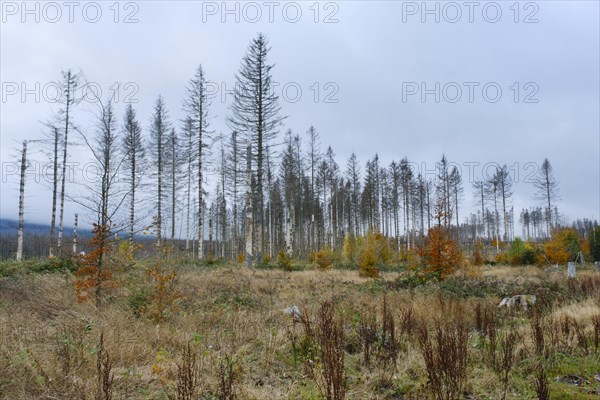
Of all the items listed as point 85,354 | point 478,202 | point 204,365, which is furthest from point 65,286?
point 478,202

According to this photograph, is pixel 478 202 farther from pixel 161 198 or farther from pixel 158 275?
pixel 158 275

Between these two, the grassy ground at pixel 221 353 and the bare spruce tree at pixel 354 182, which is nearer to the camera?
the grassy ground at pixel 221 353

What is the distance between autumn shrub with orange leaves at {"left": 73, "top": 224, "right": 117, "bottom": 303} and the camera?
279 inches

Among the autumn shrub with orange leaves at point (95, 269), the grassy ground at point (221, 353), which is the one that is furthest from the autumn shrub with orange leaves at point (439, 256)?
the autumn shrub with orange leaves at point (95, 269)

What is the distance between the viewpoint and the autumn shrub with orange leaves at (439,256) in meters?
15.4

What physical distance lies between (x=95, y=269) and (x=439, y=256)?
12.9 metres

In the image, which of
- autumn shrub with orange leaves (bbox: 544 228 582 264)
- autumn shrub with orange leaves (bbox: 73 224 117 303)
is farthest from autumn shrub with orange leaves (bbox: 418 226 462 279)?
autumn shrub with orange leaves (bbox: 544 228 582 264)

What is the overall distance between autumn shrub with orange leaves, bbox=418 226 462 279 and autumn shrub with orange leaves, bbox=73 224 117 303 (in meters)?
12.4

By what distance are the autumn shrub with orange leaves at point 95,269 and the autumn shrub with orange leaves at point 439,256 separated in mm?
12397

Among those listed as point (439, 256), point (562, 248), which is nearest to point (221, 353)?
point (439, 256)

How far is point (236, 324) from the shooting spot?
264 inches

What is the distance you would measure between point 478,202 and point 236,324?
173 feet

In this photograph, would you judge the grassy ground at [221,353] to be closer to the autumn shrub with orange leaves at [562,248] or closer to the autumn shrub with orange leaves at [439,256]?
the autumn shrub with orange leaves at [439,256]

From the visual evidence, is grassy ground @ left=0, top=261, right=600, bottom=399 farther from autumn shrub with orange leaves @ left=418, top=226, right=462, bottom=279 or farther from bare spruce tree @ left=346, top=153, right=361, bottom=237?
bare spruce tree @ left=346, top=153, right=361, bottom=237
